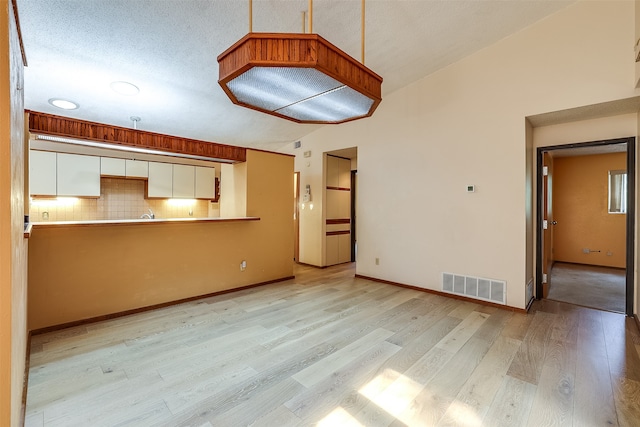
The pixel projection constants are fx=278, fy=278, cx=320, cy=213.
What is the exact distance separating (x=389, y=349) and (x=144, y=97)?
428 cm

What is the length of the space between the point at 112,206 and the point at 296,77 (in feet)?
16.4

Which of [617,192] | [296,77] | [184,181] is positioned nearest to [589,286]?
[617,192]

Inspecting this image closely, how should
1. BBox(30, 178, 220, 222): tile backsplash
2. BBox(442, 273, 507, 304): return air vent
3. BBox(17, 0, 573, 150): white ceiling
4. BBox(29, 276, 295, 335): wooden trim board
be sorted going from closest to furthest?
BBox(17, 0, 573, 150): white ceiling, BBox(29, 276, 295, 335): wooden trim board, BBox(442, 273, 507, 304): return air vent, BBox(30, 178, 220, 222): tile backsplash

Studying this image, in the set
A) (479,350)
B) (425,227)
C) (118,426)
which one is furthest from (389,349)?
(425,227)

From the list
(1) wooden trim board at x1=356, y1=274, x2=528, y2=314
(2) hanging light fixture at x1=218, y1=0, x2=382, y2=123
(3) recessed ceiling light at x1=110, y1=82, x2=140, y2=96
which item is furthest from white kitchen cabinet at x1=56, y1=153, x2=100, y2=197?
(1) wooden trim board at x1=356, y1=274, x2=528, y2=314

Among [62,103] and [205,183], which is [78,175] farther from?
[205,183]

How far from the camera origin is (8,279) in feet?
3.33

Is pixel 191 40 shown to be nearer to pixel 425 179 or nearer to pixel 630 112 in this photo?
pixel 425 179

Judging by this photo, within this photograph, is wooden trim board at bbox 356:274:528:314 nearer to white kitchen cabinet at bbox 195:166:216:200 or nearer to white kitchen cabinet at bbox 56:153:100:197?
white kitchen cabinet at bbox 195:166:216:200

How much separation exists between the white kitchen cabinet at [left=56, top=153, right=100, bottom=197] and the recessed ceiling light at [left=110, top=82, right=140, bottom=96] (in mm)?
1917

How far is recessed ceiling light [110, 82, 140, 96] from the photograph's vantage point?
3352 millimetres

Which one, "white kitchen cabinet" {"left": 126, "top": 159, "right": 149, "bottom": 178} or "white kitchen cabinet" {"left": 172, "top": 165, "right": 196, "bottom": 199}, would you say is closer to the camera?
"white kitchen cabinet" {"left": 126, "top": 159, "right": 149, "bottom": 178}

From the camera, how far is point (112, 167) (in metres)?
4.94

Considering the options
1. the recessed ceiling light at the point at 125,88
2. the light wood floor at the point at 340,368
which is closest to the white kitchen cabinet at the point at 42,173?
the recessed ceiling light at the point at 125,88
